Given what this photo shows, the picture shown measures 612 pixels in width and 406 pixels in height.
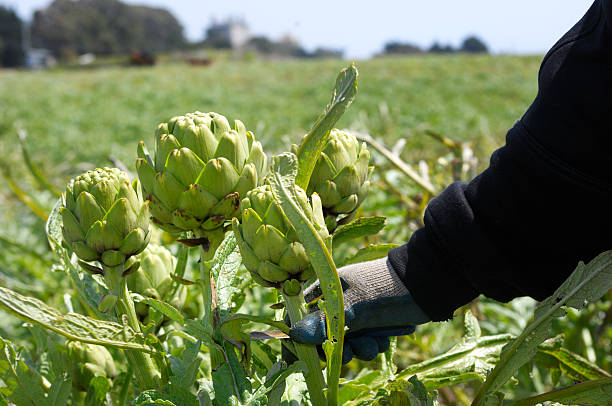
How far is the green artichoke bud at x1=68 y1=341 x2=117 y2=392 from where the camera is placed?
19.9 inches

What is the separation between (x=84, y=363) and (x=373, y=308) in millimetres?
275

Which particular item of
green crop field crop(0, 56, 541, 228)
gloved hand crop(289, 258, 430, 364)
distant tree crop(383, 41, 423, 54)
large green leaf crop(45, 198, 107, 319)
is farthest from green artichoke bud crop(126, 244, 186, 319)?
distant tree crop(383, 41, 423, 54)

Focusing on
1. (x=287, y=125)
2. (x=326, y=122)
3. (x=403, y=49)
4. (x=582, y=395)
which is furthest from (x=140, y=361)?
(x=403, y=49)

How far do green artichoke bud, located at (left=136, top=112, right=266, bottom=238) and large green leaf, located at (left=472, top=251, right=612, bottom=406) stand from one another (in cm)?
23

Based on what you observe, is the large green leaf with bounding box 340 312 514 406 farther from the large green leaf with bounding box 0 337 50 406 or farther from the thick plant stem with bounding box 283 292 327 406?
the large green leaf with bounding box 0 337 50 406

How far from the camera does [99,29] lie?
33.7 metres

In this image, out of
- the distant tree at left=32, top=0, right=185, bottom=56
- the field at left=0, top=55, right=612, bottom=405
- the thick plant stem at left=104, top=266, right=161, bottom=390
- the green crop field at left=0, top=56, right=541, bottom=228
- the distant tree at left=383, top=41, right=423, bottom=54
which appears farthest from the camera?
the distant tree at left=32, top=0, right=185, bottom=56

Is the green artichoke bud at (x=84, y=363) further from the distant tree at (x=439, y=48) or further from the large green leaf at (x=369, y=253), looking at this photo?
the distant tree at (x=439, y=48)

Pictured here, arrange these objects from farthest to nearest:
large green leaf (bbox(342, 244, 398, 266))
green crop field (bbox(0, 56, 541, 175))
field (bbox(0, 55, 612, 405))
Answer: green crop field (bbox(0, 56, 541, 175)) < field (bbox(0, 55, 612, 405)) < large green leaf (bbox(342, 244, 398, 266))

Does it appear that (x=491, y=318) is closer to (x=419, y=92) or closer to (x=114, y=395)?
(x=114, y=395)

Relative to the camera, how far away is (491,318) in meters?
1.14

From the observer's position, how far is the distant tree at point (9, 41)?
97.7 feet

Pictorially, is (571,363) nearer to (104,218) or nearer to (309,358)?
(309,358)

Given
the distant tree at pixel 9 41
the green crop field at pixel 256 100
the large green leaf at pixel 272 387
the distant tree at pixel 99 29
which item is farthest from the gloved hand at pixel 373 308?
the distant tree at pixel 99 29
